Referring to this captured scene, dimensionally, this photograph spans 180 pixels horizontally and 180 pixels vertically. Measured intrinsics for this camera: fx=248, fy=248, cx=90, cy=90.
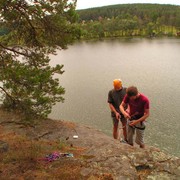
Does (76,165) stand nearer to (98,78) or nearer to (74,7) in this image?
(74,7)

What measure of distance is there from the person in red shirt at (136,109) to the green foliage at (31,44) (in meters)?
2.15

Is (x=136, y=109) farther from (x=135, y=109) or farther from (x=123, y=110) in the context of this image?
(x=123, y=110)

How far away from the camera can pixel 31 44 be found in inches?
287

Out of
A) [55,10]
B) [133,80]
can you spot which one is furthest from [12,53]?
[133,80]

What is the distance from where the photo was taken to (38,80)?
599 cm

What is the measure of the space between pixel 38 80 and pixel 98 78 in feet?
86.3

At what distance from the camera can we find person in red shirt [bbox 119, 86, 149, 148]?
22.2 ft

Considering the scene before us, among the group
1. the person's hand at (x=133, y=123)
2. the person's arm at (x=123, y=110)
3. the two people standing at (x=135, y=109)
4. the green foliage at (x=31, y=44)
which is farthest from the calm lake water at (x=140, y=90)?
the green foliage at (x=31, y=44)

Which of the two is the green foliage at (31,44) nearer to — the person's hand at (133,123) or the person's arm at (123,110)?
the person's arm at (123,110)

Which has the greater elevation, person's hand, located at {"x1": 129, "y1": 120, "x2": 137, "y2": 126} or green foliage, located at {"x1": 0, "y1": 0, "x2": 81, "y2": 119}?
green foliage, located at {"x1": 0, "y1": 0, "x2": 81, "y2": 119}

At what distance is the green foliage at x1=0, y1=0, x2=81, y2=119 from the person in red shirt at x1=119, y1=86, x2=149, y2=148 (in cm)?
215

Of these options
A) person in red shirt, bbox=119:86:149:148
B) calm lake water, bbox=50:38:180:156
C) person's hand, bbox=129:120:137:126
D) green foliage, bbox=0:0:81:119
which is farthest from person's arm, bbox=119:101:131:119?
calm lake water, bbox=50:38:180:156

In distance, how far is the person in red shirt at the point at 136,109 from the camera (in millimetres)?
6778

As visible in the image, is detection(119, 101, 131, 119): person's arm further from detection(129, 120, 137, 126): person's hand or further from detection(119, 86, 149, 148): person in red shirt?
detection(129, 120, 137, 126): person's hand
